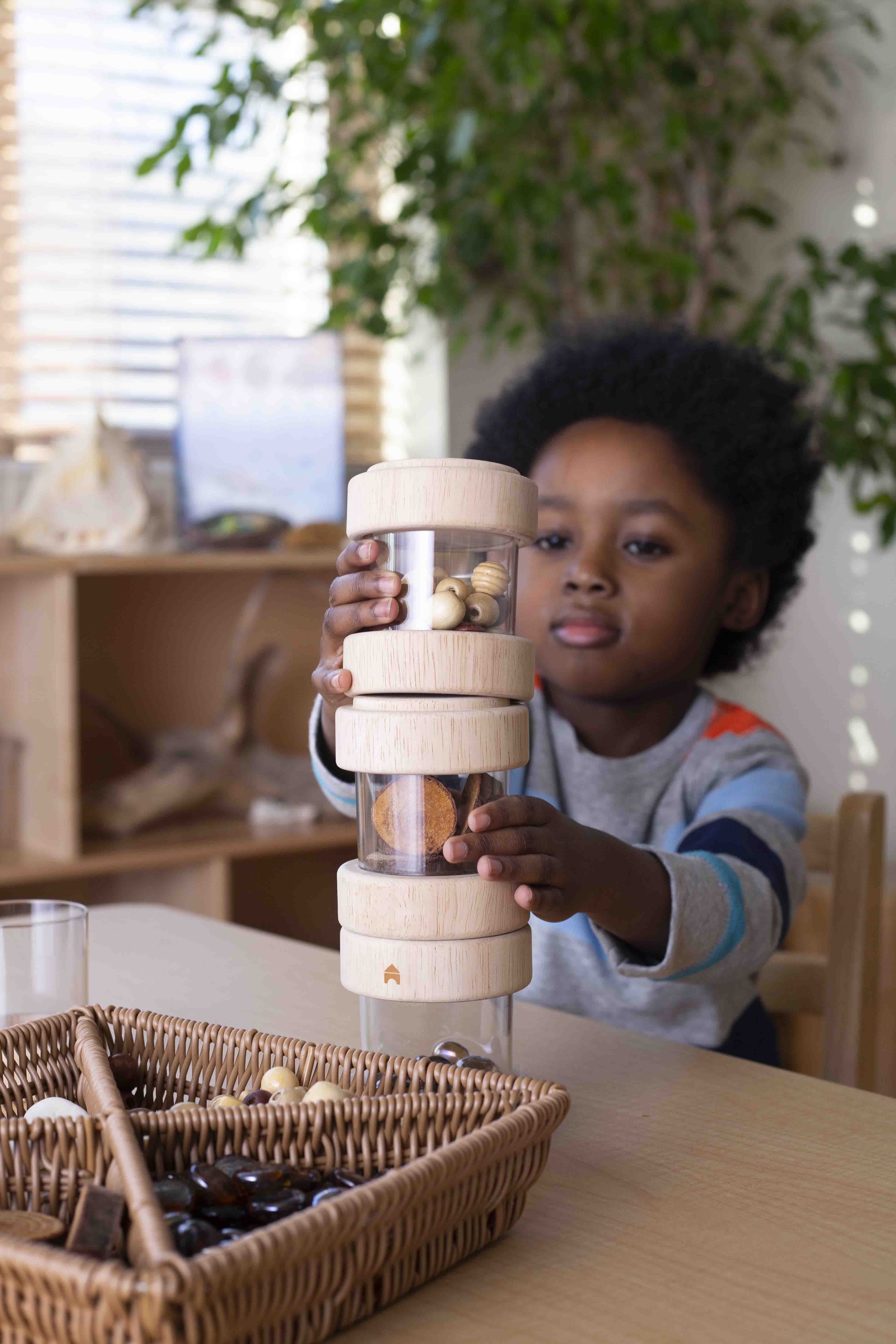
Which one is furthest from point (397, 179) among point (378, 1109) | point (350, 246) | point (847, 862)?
point (378, 1109)

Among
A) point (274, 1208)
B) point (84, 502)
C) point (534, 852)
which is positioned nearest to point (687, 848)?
point (534, 852)

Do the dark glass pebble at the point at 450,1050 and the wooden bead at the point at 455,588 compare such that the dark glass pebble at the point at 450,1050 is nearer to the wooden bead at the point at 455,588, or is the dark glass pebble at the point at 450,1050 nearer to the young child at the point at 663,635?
the young child at the point at 663,635

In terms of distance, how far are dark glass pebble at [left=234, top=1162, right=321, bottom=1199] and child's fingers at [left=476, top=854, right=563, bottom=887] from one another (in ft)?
0.55

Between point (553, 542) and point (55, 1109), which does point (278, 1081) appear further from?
point (553, 542)

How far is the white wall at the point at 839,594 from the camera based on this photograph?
7.89 feet

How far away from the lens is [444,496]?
62 cm

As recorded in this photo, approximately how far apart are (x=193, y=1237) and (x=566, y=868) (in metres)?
0.27

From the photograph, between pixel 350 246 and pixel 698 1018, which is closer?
pixel 698 1018

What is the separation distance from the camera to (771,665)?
262 cm

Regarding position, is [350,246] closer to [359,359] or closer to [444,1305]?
[359,359]

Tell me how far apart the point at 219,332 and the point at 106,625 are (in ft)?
1.96

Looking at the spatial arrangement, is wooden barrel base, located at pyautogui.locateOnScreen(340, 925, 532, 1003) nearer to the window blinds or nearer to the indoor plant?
the indoor plant

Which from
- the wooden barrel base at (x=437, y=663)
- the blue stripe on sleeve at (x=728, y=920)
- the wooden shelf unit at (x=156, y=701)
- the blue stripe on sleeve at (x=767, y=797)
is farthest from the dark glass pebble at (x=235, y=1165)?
the wooden shelf unit at (x=156, y=701)

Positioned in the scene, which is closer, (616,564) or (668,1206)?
(668,1206)
